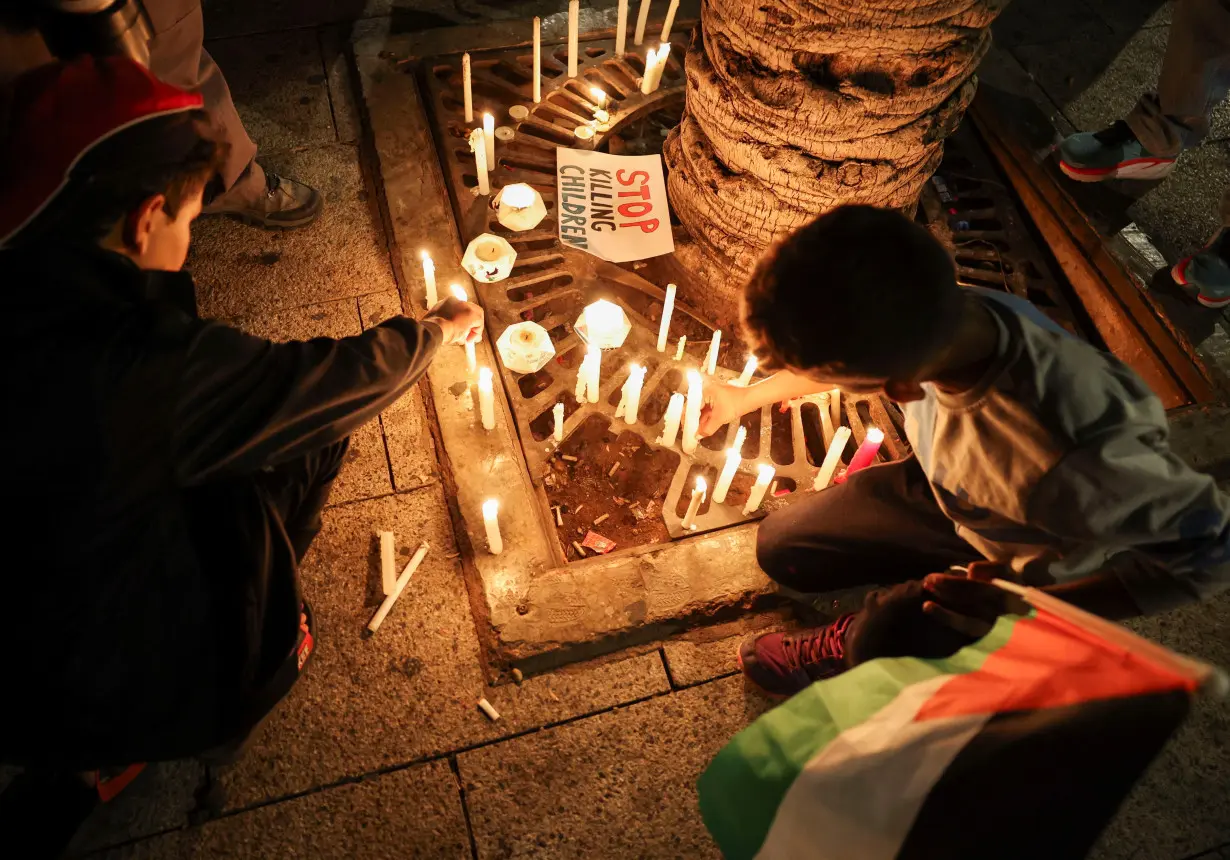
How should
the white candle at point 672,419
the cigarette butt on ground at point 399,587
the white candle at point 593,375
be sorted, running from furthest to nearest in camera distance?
the white candle at point 593,375
the white candle at point 672,419
the cigarette butt on ground at point 399,587

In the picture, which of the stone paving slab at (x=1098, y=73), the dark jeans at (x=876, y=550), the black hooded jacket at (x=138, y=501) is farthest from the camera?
the stone paving slab at (x=1098, y=73)

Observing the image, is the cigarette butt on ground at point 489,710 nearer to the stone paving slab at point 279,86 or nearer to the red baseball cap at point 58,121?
the red baseball cap at point 58,121

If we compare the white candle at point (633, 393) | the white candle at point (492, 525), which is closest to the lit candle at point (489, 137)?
the white candle at point (633, 393)

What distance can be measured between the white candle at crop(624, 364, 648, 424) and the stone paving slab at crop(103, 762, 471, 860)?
58.7 inches

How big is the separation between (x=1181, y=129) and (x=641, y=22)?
2.86 metres

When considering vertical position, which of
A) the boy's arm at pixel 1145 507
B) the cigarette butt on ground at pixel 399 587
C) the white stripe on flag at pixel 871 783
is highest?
the boy's arm at pixel 1145 507

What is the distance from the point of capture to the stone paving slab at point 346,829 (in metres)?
2.46

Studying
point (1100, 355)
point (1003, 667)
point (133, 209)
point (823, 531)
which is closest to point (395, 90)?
point (133, 209)

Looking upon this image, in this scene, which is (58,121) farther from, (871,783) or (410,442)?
(871,783)

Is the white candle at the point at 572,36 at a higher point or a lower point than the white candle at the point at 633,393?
higher

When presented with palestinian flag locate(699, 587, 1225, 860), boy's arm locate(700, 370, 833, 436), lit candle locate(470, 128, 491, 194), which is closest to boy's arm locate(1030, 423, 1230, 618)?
palestinian flag locate(699, 587, 1225, 860)

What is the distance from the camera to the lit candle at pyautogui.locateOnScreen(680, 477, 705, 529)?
2.97 meters

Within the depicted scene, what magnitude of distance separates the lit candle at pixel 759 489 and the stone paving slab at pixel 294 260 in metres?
1.86

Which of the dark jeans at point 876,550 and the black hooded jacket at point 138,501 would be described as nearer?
the black hooded jacket at point 138,501
